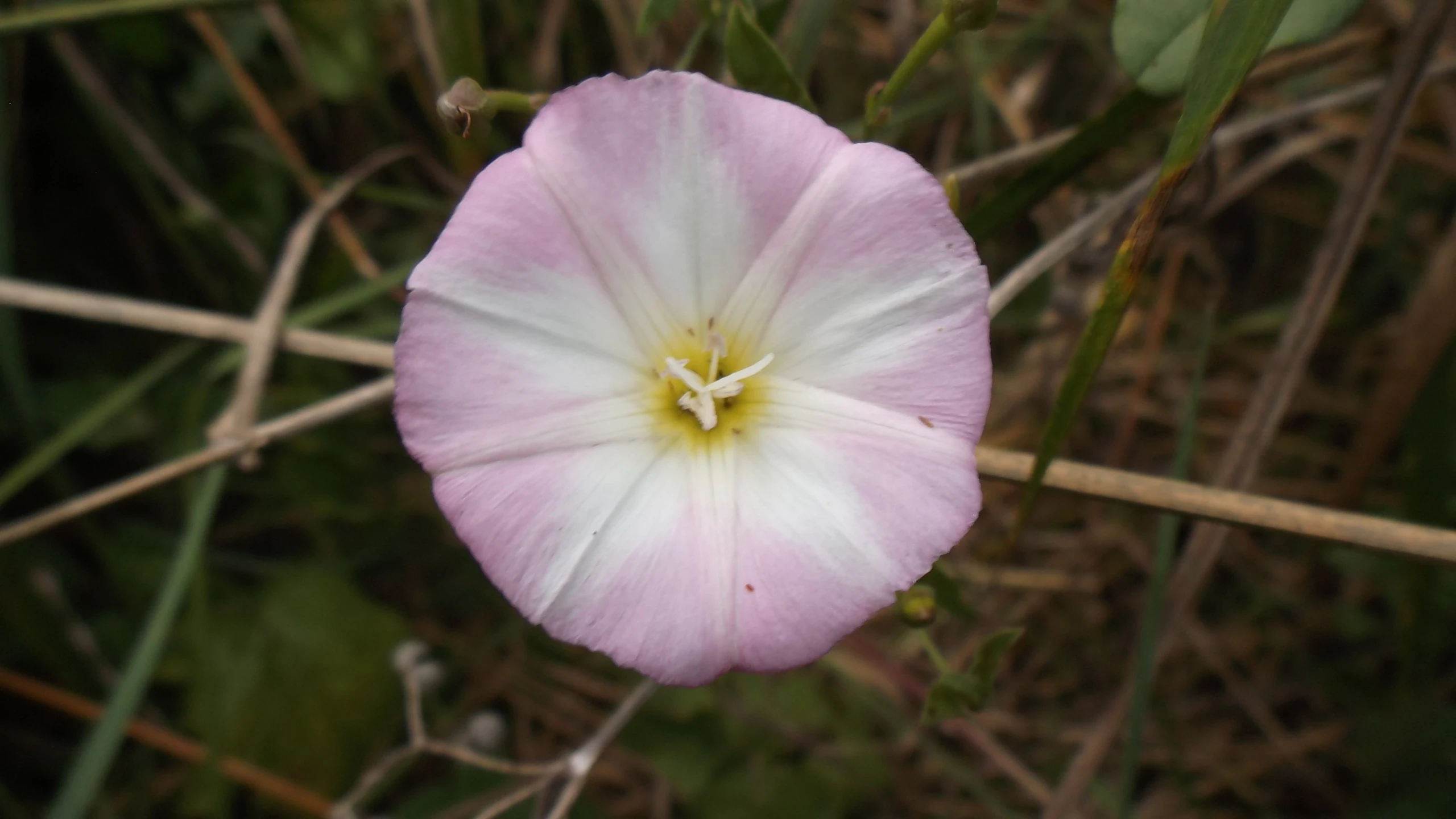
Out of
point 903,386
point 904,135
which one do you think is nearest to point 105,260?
point 904,135

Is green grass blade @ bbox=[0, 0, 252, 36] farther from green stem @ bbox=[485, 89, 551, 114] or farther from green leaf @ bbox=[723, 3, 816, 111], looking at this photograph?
green leaf @ bbox=[723, 3, 816, 111]

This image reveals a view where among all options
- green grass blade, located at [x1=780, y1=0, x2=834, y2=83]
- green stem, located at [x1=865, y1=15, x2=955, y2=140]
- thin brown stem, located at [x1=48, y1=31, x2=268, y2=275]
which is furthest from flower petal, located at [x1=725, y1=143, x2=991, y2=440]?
thin brown stem, located at [x1=48, y1=31, x2=268, y2=275]

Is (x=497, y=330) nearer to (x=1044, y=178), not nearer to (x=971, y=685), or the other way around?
(x=971, y=685)

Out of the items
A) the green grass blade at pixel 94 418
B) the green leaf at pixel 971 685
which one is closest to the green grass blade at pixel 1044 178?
the green leaf at pixel 971 685

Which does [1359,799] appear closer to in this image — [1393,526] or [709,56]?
[1393,526]

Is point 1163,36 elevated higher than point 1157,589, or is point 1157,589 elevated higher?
point 1163,36

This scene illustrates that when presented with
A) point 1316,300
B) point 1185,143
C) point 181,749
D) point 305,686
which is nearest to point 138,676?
point 305,686

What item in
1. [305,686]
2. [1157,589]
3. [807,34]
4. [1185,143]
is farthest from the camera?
[305,686]
